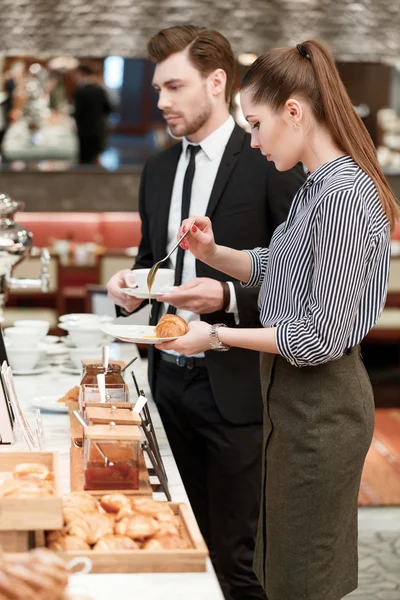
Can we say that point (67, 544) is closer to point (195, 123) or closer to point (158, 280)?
point (158, 280)

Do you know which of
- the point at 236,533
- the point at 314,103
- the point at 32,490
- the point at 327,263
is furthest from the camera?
the point at 236,533

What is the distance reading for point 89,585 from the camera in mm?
1343

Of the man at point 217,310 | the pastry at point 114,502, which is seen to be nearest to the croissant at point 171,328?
the man at point 217,310

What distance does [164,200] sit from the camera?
2.96m

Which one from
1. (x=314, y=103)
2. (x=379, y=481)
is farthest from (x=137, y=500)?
(x=379, y=481)

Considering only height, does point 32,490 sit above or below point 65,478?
above

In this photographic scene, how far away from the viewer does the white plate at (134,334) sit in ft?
6.78

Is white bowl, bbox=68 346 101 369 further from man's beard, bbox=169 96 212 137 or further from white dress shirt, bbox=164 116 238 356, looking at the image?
man's beard, bbox=169 96 212 137

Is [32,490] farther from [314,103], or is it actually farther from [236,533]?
[236,533]

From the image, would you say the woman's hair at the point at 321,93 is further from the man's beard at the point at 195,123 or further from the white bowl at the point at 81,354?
the white bowl at the point at 81,354

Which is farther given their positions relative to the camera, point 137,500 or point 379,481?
point 379,481

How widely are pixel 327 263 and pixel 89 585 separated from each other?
0.82 metres

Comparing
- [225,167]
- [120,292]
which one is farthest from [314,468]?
[225,167]

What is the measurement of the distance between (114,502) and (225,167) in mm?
1482
